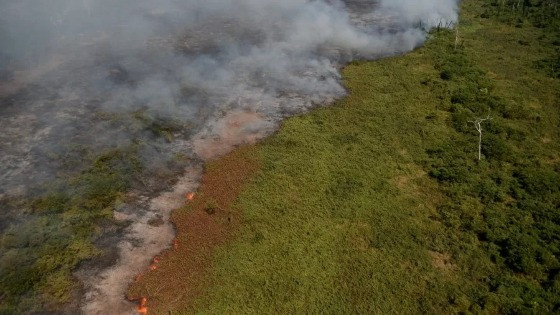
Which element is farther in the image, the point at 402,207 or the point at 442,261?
the point at 402,207

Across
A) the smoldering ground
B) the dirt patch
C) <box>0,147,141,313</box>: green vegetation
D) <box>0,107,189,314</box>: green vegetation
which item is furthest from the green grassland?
<box>0,147,141,313</box>: green vegetation

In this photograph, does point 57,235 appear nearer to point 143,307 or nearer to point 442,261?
point 143,307

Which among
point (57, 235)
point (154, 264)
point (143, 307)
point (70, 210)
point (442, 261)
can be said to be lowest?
point (442, 261)

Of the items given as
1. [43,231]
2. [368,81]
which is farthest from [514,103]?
[43,231]

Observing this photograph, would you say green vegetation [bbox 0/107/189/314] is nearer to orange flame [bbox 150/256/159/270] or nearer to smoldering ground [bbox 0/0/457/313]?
smoldering ground [bbox 0/0/457/313]

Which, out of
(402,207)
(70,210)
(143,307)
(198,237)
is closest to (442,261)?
(402,207)

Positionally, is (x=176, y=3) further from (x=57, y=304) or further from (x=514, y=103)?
(x=57, y=304)
